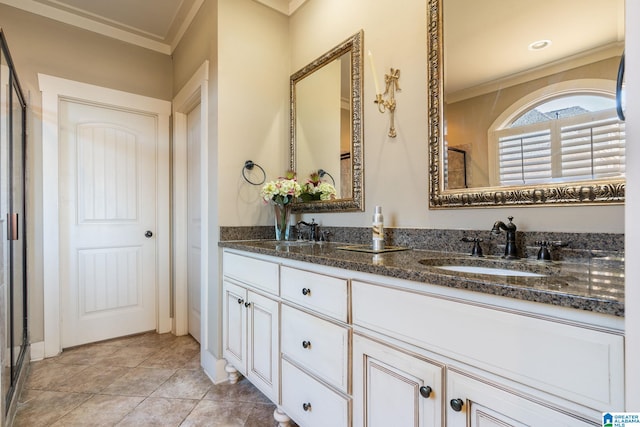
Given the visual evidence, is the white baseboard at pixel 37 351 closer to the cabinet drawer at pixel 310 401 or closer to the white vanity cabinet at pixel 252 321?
the white vanity cabinet at pixel 252 321

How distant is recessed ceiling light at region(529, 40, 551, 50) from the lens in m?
Result: 1.15

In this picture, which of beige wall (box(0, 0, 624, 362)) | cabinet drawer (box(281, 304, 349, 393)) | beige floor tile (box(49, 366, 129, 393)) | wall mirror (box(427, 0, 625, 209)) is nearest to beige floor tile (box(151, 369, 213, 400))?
beige floor tile (box(49, 366, 129, 393))

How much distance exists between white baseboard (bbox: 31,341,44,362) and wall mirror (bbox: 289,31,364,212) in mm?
2149

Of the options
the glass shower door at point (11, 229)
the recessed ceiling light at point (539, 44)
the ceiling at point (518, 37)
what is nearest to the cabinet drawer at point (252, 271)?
the glass shower door at point (11, 229)

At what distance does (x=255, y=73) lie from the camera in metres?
2.21

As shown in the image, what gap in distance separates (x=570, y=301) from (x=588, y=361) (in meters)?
0.12

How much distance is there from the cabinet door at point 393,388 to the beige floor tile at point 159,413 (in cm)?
107

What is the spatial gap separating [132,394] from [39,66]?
244cm

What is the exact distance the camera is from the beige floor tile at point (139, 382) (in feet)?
6.18

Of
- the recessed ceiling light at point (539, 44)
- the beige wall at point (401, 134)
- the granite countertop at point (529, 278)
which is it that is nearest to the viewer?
the granite countertop at point (529, 278)

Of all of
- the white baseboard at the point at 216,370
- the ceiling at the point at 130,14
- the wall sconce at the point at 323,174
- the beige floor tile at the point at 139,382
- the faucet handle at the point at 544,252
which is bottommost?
the beige floor tile at the point at 139,382

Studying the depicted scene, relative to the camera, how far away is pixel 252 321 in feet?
5.57

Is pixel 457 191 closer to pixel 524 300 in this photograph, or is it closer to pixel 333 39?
pixel 524 300

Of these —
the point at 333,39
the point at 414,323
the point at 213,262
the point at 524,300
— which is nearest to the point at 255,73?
the point at 333,39
